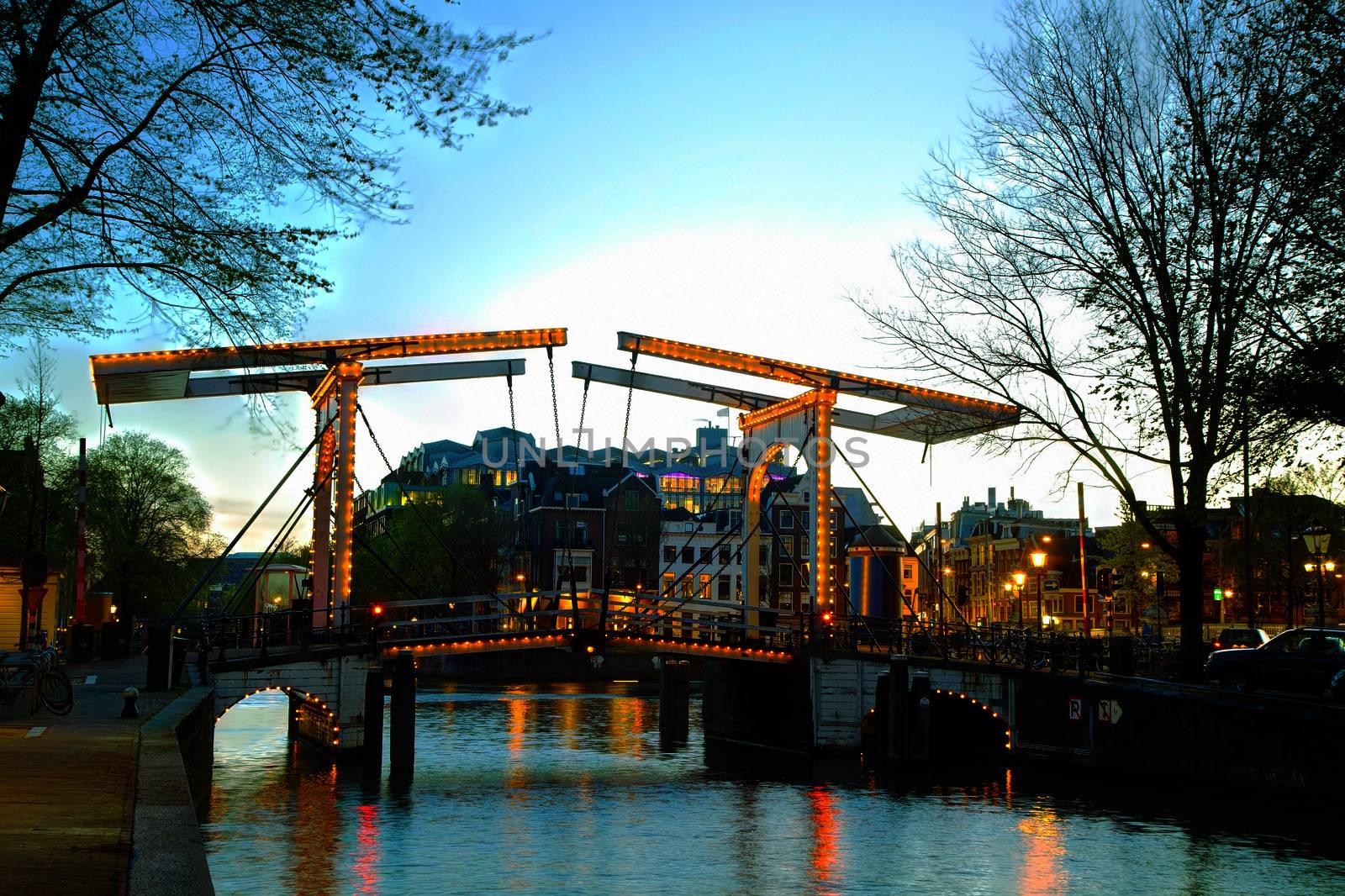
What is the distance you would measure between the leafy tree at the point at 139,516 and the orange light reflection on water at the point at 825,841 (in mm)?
45136

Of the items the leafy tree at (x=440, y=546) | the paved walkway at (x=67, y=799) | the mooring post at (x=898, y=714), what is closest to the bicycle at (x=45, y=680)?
the paved walkway at (x=67, y=799)

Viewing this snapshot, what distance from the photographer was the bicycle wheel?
1669 centimetres

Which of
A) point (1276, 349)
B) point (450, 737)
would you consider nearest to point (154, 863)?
point (1276, 349)

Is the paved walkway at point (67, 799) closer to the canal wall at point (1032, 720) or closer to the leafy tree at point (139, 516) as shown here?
the canal wall at point (1032, 720)

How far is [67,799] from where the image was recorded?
9.17 meters

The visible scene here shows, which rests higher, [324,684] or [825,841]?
[324,684]

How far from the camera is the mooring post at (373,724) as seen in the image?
22.6 m

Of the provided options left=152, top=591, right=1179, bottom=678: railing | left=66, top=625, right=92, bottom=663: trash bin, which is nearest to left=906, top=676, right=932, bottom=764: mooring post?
left=152, top=591, right=1179, bottom=678: railing

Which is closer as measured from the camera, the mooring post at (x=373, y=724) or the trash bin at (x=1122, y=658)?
the mooring post at (x=373, y=724)

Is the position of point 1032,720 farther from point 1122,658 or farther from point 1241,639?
point 1241,639

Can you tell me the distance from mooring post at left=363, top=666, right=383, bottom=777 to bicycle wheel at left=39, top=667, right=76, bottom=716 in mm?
6066

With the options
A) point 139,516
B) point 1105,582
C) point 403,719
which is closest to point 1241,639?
point 1105,582

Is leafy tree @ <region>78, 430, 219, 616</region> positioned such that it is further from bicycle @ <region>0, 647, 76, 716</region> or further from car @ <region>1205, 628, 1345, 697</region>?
car @ <region>1205, 628, 1345, 697</region>

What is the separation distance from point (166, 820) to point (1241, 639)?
2895cm
